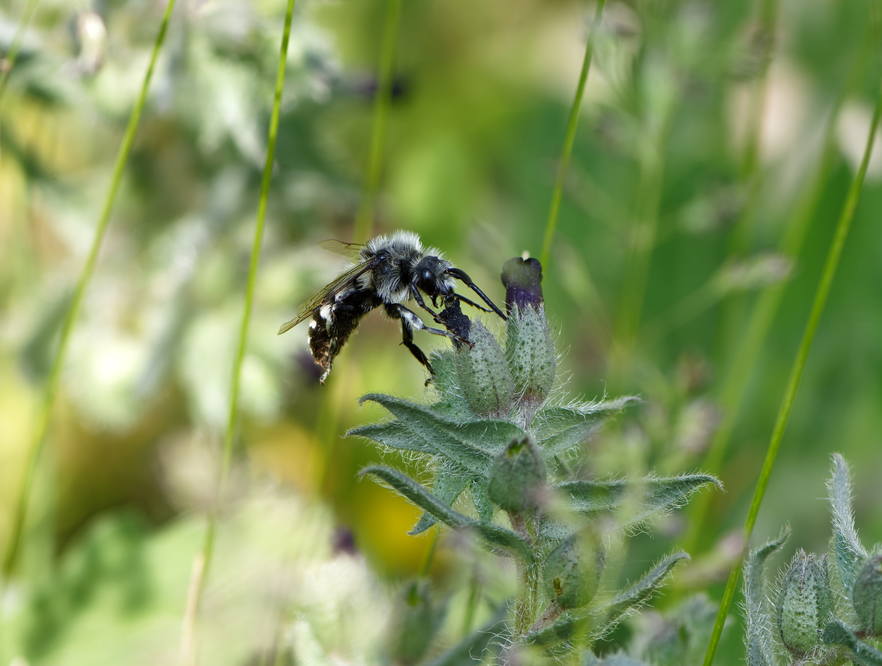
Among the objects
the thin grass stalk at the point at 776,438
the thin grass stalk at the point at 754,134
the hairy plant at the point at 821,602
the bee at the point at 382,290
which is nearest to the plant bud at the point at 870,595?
the hairy plant at the point at 821,602

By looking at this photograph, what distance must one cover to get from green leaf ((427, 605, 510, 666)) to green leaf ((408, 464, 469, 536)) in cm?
17

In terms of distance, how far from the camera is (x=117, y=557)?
89.4 inches

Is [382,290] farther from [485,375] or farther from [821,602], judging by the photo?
[821,602]

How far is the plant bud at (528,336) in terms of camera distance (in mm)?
1163

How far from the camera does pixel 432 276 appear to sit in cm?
149

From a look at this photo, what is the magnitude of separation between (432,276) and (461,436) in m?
0.39

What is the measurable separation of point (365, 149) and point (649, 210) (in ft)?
3.54

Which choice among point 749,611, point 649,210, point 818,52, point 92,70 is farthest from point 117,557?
point 818,52

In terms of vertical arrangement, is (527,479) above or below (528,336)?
below

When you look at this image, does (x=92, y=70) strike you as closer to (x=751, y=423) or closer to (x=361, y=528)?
(x=361, y=528)

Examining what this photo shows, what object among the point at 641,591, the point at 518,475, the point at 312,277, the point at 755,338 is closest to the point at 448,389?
the point at 518,475

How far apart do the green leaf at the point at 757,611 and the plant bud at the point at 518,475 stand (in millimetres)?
231

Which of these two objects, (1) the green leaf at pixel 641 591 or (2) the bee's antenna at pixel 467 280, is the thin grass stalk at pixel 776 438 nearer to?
(1) the green leaf at pixel 641 591

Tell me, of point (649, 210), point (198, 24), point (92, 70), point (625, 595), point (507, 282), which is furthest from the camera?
point (649, 210)
